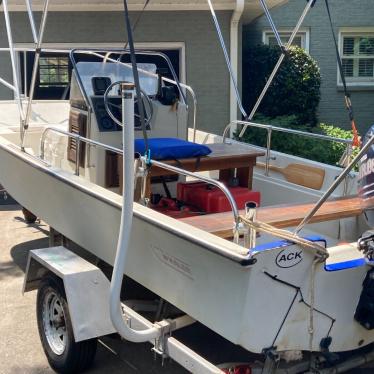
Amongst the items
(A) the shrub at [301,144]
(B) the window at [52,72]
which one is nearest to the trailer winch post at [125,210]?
(A) the shrub at [301,144]

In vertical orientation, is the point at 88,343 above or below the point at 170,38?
below

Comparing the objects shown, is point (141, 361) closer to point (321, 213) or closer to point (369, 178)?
point (321, 213)

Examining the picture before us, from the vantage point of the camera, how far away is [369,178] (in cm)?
327

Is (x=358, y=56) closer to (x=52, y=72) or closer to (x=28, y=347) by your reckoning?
(x=52, y=72)

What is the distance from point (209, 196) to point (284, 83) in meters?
7.75

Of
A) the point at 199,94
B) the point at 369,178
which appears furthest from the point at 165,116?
the point at 199,94

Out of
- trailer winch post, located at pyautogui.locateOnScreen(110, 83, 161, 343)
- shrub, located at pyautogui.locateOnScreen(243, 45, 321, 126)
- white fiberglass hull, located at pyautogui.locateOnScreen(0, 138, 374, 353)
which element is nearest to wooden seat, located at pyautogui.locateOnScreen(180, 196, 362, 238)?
white fiberglass hull, located at pyautogui.locateOnScreen(0, 138, 374, 353)

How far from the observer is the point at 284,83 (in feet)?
38.9

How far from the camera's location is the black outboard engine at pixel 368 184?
3242 mm

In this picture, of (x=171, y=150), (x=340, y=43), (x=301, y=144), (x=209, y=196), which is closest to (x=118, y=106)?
(x=171, y=150)

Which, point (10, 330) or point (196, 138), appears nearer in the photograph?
point (10, 330)

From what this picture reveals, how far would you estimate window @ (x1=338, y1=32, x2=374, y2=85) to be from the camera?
14.2 metres

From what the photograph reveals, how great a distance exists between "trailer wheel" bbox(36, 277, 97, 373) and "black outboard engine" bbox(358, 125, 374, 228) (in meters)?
1.90

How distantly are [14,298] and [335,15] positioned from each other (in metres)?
10.8
